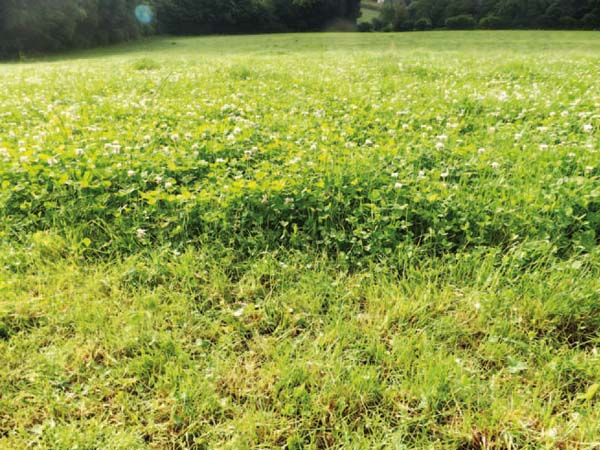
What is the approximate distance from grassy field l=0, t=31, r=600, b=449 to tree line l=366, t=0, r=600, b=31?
200 ft

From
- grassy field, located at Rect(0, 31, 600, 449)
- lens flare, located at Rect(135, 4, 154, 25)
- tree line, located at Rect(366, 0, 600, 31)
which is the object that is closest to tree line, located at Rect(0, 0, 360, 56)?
lens flare, located at Rect(135, 4, 154, 25)

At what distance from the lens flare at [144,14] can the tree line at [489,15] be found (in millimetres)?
34589

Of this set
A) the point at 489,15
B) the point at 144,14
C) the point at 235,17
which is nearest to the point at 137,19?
the point at 144,14

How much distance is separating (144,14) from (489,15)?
51.0m

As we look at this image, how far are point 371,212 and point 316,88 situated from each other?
649 centimetres

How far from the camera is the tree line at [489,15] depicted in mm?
51219

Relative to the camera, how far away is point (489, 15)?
57.2m

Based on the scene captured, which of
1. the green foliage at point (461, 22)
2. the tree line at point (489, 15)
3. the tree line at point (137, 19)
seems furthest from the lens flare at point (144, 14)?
the green foliage at point (461, 22)

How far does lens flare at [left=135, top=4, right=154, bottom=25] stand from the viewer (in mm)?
51934

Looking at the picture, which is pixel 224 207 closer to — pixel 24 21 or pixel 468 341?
pixel 468 341

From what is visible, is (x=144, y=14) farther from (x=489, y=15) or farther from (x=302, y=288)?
(x=302, y=288)

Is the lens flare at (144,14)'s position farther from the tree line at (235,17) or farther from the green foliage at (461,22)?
the green foliage at (461,22)

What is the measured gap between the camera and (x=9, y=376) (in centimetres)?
223

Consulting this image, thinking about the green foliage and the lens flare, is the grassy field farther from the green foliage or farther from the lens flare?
the green foliage
